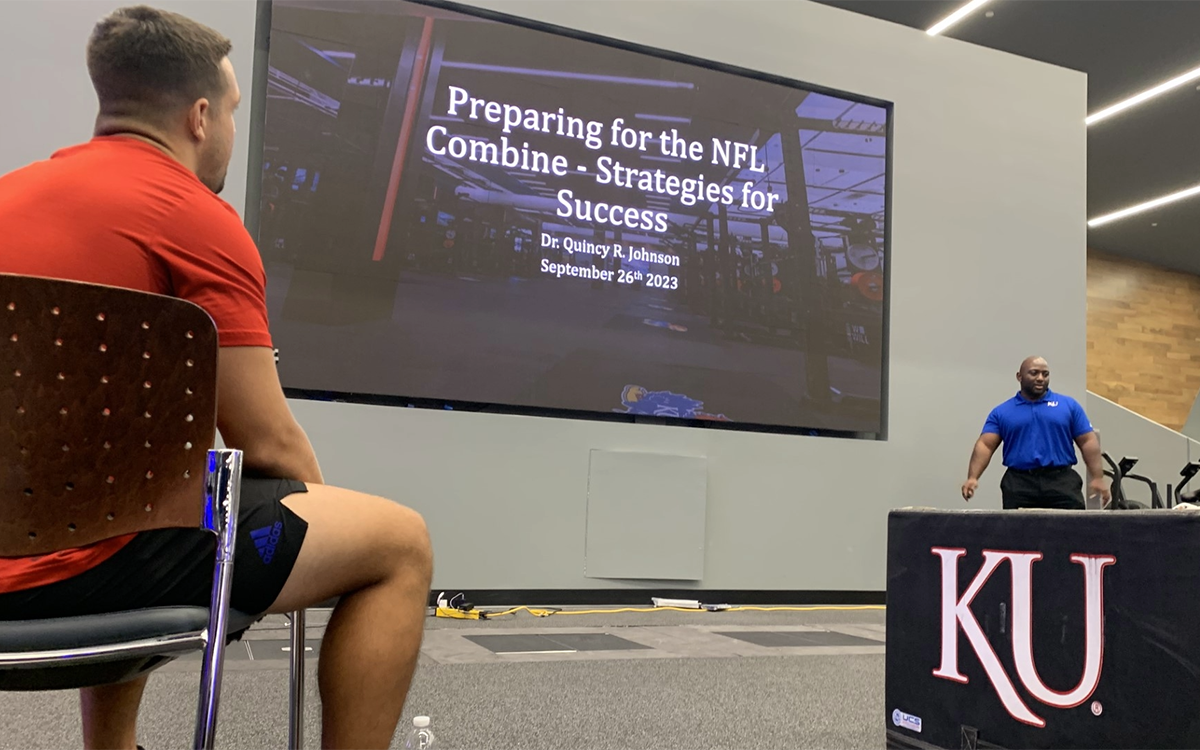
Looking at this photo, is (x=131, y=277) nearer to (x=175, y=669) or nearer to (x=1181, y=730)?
(x=1181, y=730)

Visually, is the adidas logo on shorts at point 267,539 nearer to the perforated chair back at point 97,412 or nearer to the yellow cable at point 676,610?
the perforated chair back at point 97,412

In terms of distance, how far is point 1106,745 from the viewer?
1376 millimetres

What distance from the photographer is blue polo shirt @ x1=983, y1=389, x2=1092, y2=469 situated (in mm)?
4438

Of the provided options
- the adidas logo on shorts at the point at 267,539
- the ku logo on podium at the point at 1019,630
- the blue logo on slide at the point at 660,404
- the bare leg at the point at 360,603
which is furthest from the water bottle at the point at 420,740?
the blue logo on slide at the point at 660,404

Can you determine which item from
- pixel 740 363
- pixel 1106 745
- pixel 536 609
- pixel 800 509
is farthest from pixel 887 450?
pixel 1106 745

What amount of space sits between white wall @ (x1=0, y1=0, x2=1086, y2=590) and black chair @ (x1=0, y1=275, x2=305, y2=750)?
310cm

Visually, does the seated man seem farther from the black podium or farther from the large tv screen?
the large tv screen

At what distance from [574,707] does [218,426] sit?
4.73ft

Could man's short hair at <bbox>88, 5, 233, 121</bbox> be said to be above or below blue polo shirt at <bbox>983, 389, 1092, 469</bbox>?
above

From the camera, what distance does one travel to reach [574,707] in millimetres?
2201

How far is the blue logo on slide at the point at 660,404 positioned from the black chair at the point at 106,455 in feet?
11.8

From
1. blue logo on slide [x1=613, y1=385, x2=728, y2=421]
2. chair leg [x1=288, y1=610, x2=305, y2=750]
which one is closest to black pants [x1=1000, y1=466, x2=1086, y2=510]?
blue logo on slide [x1=613, y1=385, x2=728, y2=421]

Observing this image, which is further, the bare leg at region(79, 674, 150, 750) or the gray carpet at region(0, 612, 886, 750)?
the gray carpet at region(0, 612, 886, 750)

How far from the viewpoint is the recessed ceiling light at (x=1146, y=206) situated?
8.53 metres
